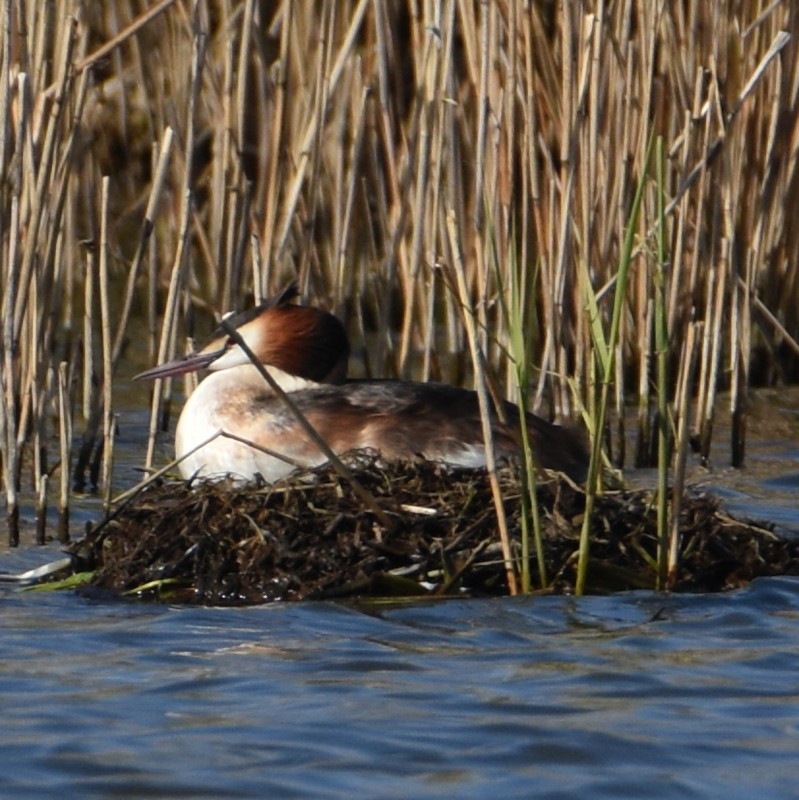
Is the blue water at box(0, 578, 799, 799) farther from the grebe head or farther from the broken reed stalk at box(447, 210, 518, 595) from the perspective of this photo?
the grebe head

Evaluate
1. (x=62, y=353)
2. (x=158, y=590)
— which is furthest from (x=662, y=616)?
(x=62, y=353)

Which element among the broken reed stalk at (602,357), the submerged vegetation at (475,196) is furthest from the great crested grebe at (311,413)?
the broken reed stalk at (602,357)

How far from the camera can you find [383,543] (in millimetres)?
4531

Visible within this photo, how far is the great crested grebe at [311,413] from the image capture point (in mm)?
5336

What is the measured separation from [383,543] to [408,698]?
2.76 feet

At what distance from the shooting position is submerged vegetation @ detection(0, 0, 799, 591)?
17.1 ft

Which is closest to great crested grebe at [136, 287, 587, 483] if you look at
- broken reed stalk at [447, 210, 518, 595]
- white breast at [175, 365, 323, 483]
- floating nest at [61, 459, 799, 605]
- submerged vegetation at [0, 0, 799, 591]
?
white breast at [175, 365, 323, 483]

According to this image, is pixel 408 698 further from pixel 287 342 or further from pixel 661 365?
pixel 287 342

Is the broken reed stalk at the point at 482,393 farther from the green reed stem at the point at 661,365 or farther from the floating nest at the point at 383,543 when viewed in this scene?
the green reed stem at the point at 661,365

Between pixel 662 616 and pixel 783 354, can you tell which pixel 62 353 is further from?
pixel 662 616

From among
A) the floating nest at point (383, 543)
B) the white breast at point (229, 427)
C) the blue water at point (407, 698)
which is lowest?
the blue water at point (407, 698)

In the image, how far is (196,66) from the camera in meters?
5.55

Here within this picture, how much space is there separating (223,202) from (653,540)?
2635 mm

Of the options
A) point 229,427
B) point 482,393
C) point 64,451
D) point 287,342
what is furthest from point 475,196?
point 482,393
